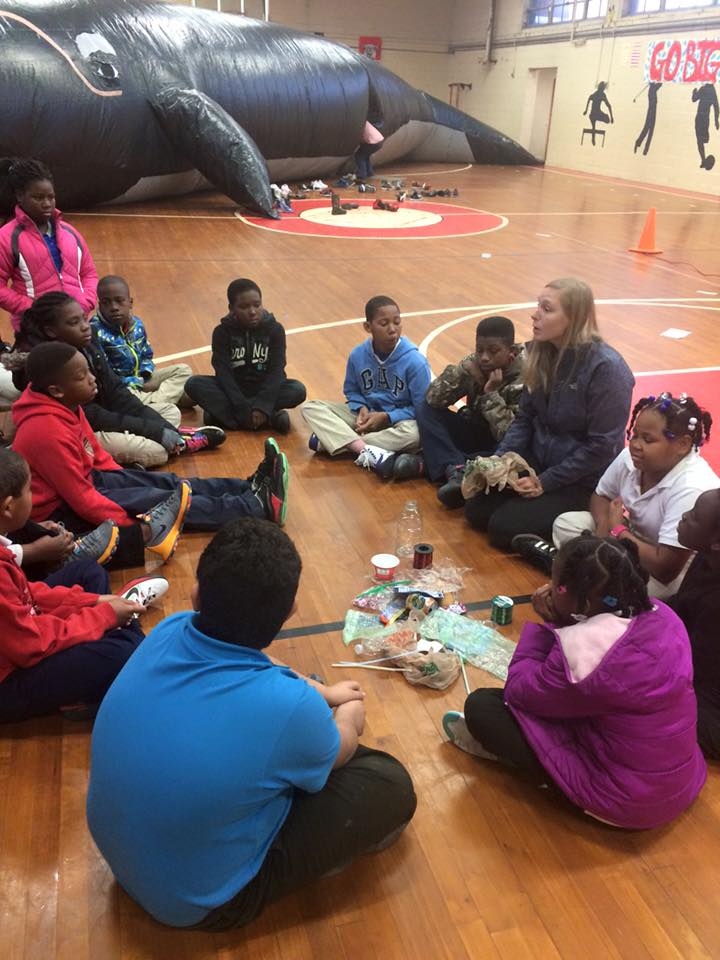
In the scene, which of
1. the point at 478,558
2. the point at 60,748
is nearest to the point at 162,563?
the point at 60,748

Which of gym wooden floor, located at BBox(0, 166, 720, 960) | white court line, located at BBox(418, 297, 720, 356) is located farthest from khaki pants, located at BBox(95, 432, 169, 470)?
white court line, located at BBox(418, 297, 720, 356)

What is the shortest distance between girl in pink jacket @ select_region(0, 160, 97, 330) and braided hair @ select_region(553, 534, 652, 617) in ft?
11.7

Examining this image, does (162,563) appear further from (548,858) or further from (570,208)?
(570,208)

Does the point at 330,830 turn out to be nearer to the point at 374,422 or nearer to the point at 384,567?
the point at 384,567

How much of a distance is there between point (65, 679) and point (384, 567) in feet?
4.42

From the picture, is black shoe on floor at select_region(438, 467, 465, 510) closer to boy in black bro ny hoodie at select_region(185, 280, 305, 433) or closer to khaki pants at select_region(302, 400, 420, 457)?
khaki pants at select_region(302, 400, 420, 457)

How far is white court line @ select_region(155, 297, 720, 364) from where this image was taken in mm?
5688

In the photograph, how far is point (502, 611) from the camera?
117 inches

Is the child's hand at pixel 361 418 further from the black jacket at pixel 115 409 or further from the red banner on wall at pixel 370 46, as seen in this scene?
the red banner on wall at pixel 370 46

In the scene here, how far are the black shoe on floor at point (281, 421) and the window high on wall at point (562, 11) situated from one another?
1611 cm

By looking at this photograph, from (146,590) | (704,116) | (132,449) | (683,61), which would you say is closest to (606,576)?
(146,590)

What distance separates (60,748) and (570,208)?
42.1 ft

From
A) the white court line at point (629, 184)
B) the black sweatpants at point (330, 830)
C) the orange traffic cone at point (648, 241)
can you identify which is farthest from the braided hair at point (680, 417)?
the white court line at point (629, 184)

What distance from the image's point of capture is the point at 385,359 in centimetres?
436
